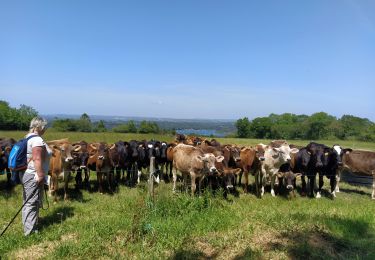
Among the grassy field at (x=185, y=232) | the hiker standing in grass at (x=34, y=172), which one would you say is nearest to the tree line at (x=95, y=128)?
the grassy field at (x=185, y=232)

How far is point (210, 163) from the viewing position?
11.6 metres

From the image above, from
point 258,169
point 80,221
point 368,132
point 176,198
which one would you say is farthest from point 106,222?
point 368,132

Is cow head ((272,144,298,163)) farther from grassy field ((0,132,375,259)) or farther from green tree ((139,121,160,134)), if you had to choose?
green tree ((139,121,160,134))

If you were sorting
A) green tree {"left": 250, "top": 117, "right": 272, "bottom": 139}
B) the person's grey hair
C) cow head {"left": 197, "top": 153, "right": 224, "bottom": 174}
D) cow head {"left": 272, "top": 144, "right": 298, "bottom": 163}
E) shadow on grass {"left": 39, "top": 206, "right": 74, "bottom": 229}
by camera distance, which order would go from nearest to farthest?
the person's grey hair, shadow on grass {"left": 39, "top": 206, "right": 74, "bottom": 229}, cow head {"left": 197, "top": 153, "right": 224, "bottom": 174}, cow head {"left": 272, "top": 144, "right": 298, "bottom": 163}, green tree {"left": 250, "top": 117, "right": 272, "bottom": 139}

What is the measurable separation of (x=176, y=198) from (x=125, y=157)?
224 inches

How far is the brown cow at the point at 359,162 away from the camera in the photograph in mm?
14231

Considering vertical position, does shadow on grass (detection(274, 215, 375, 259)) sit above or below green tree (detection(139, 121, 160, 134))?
above

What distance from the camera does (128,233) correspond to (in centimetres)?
721

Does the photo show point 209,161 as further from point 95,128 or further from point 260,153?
point 95,128

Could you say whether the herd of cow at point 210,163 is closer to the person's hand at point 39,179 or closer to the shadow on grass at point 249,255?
the person's hand at point 39,179

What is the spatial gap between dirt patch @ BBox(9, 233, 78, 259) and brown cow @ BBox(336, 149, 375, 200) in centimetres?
1181

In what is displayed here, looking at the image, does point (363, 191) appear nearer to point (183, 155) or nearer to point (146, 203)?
point (183, 155)

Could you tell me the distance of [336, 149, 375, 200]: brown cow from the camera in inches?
560

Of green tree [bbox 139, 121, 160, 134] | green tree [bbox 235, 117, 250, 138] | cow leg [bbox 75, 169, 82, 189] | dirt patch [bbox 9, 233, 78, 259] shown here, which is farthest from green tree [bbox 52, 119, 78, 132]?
dirt patch [bbox 9, 233, 78, 259]
